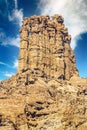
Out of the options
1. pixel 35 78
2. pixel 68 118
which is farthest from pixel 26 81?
pixel 68 118

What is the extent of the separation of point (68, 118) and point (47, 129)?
9840 millimetres

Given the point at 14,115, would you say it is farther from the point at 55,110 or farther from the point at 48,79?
the point at 48,79

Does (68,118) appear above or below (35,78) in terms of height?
below

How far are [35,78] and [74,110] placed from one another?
190ft

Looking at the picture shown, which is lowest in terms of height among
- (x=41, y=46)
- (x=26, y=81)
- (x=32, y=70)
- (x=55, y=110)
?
(x=55, y=110)

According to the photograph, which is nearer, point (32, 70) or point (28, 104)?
point (28, 104)

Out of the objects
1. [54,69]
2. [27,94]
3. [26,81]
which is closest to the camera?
[27,94]

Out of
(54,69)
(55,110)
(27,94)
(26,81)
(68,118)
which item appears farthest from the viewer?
(54,69)

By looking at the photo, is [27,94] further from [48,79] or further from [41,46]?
[41,46]

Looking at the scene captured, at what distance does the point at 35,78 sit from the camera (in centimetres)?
17500

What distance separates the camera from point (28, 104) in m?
134

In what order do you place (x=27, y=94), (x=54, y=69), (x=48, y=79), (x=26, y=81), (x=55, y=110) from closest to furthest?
(x=55, y=110), (x=27, y=94), (x=26, y=81), (x=48, y=79), (x=54, y=69)

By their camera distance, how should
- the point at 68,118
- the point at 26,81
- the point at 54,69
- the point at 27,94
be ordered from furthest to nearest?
the point at 54,69, the point at 26,81, the point at 27,94, the point at 68,118

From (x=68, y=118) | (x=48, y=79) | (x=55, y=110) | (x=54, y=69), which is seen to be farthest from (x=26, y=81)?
(x=68, y=118)
